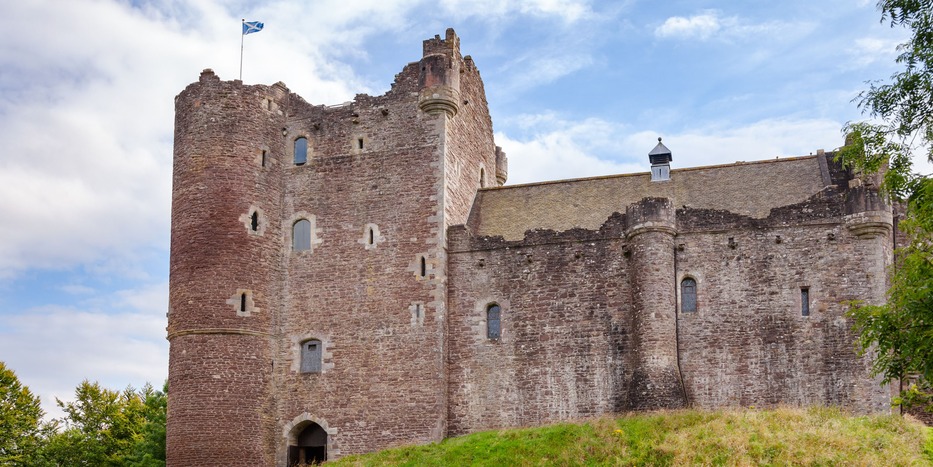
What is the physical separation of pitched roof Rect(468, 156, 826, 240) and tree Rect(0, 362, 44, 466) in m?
27.1

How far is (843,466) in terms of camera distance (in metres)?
26.7

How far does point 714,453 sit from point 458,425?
1033 centimetres

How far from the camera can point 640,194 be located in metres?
38.9

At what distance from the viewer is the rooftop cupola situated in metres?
39.5

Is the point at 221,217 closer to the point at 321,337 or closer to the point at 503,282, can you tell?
the point at 321,337

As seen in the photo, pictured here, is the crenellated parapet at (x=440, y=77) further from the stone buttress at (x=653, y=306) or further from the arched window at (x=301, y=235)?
the stone buttress at (x=653, y=306)

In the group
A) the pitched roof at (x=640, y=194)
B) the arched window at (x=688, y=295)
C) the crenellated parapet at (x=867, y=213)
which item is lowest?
the arched window at (x=688, y=295)

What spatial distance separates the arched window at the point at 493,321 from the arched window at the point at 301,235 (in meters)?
7.06

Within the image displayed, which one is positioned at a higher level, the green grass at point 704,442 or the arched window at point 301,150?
the arched window at point 301,150

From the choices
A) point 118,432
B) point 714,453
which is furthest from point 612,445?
point 118,432

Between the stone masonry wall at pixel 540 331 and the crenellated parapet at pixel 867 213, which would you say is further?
the stone masonry wall at pixel 540 331

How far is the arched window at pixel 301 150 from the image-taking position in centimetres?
3975

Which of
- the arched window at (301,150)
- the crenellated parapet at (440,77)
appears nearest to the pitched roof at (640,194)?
the crenellated parapet at (440,77)

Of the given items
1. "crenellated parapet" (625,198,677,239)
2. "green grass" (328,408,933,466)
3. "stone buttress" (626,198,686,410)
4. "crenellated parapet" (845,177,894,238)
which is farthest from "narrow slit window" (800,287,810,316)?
"crenellated parapet" (625,198,677,239)
